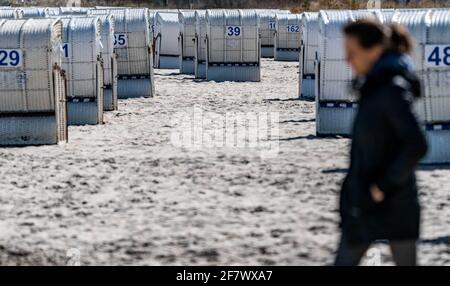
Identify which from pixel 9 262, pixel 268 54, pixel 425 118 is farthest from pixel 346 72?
pixel 268 54

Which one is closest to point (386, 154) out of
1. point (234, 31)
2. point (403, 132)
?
point (403, 132)

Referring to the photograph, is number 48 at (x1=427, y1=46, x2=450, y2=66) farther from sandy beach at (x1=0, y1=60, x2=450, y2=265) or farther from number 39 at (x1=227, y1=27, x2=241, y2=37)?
number 39 at (x1=227, y1=27, x2=241, y2=37)

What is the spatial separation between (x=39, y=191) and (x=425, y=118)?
237 inches

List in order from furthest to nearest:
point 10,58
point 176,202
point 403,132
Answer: point 10,58, point 176,202, point 403,132

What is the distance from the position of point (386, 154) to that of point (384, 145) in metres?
0.06

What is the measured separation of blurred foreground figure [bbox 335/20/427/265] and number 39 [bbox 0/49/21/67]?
1059cm

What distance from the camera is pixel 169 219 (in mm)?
9844

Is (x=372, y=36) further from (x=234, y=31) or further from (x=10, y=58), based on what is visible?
(x=234, y=31)

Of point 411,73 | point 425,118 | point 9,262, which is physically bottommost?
point 9,262

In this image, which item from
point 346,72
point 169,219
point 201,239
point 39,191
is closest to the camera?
point 201,239

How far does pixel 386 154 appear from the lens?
16.7 feet

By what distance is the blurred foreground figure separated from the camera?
4.93 metres
